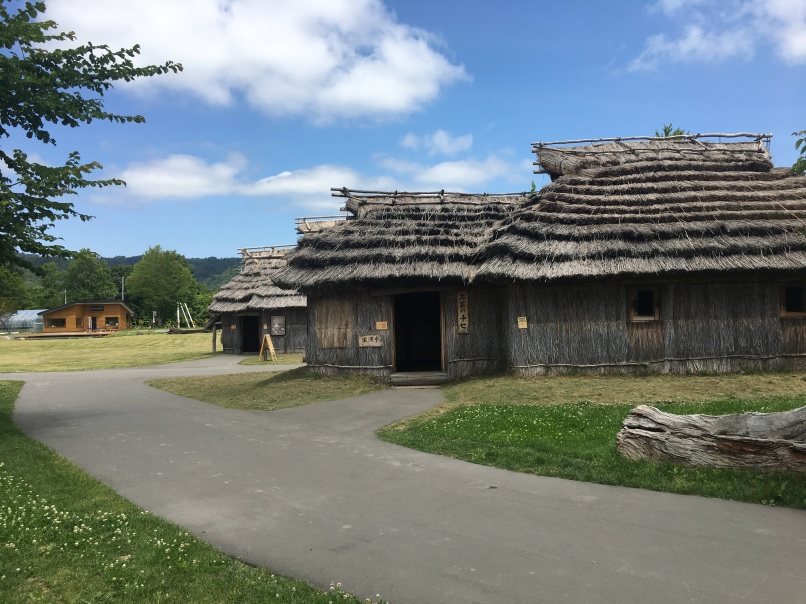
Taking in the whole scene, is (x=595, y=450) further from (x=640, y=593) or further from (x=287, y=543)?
(x=287, y=543)

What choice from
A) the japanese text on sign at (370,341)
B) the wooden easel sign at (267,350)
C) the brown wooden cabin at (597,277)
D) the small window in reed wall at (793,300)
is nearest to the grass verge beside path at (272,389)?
the brown wooden cabin at (597,277)

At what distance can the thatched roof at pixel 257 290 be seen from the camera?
101 feet

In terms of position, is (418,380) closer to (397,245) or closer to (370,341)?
(370,341)

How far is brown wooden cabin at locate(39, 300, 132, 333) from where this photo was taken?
2697 inches

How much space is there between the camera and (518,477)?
7.06 meters

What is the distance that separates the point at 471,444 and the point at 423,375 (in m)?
7.53

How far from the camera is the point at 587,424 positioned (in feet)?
31.2

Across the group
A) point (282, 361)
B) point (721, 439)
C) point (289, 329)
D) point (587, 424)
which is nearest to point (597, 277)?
point (587, 424)

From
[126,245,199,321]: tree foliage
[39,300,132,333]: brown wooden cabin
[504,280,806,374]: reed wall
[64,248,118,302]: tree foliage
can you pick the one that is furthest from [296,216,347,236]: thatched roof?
[64,248,118,302]: tree foliage

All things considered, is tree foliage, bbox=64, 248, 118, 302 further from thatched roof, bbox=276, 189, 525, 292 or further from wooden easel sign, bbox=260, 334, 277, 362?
thatched roof, bbox=276, 189, 525, 292

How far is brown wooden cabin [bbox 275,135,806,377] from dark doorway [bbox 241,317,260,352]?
18.5m

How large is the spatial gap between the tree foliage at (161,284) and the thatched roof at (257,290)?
2009 inches

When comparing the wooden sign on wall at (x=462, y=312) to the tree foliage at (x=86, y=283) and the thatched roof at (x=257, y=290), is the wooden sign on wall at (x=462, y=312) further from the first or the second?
the tree foliage at (x=86, y=283)

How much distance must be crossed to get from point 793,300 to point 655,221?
4.34 meters
